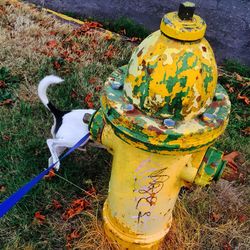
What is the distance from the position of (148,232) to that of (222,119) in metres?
0.91

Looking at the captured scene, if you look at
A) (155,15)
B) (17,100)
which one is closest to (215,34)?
(155,15)

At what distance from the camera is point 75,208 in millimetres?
2922

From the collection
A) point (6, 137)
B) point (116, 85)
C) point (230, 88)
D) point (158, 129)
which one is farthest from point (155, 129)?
point (230, 88)

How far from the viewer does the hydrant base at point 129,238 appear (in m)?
2.43

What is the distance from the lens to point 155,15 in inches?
218

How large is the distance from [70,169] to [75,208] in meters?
0.33

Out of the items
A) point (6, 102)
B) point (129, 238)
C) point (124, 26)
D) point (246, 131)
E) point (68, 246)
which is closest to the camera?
point (129, 238)

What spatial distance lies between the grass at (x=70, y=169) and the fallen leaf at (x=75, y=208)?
0.04m

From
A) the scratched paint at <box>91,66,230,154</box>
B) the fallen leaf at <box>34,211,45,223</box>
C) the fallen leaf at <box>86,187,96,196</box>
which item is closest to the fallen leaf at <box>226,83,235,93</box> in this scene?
the fallen leaf at <box>86,187,96,196</box>

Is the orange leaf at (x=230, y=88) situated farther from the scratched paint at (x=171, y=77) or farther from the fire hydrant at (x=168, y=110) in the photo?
the scratched paint at (x=171, y=77)

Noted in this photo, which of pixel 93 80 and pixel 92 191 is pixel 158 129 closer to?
pixel 92 191

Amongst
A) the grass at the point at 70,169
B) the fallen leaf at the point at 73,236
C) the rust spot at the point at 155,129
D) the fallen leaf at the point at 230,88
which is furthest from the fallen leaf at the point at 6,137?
the fallen leaf at the point at 230,88

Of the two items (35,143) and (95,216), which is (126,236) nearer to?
(95,216)

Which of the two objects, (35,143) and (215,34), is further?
(215,34)
